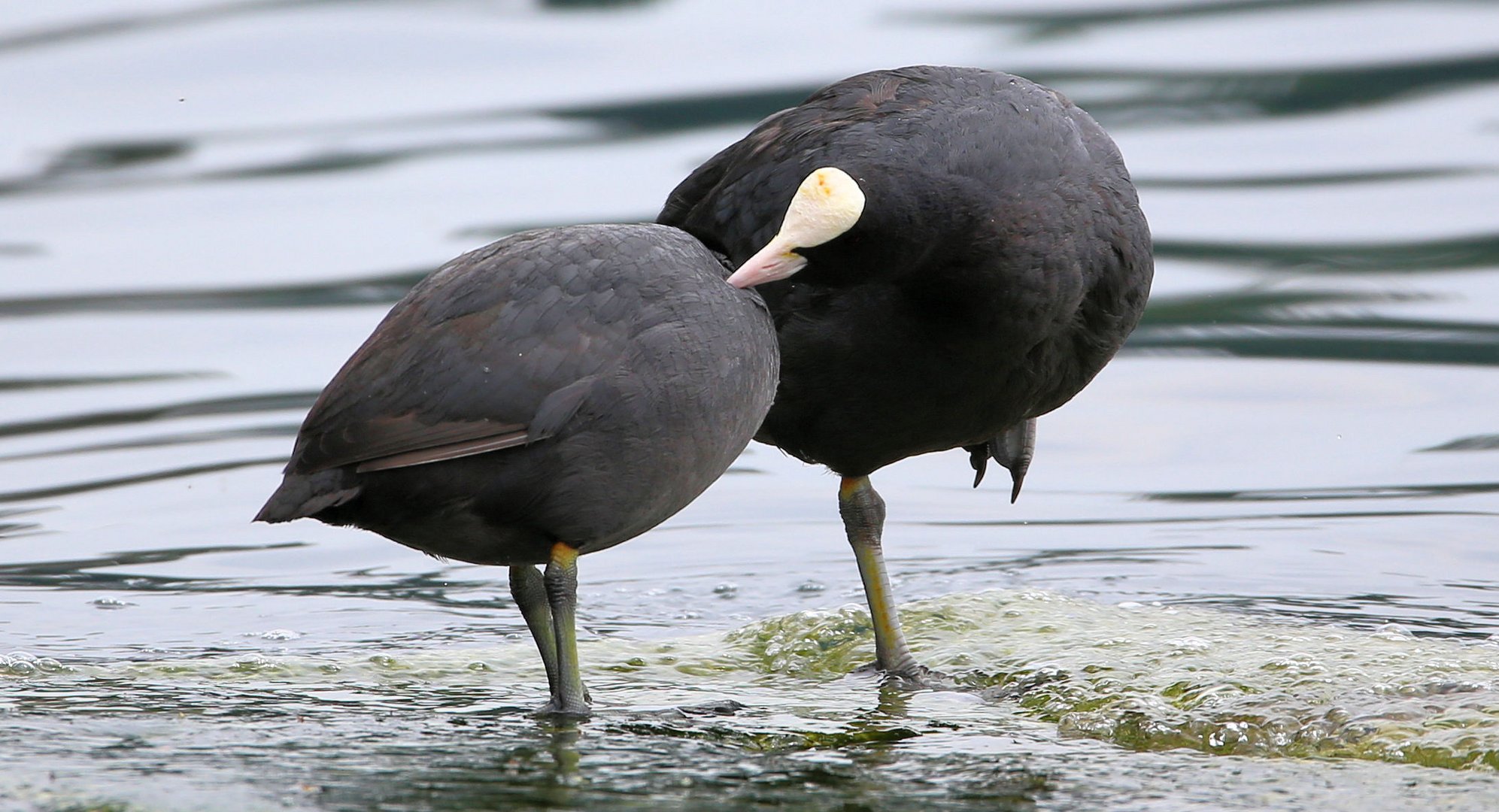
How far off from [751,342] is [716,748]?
0.88m

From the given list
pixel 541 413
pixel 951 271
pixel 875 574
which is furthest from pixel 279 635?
pixel 951 271

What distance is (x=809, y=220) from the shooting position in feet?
15.2

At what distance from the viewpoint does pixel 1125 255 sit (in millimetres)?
5148

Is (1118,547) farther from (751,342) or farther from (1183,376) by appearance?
(1183,376)

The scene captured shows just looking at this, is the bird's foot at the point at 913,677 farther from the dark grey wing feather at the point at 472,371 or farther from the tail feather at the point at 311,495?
the tail feather at the point at 311,495

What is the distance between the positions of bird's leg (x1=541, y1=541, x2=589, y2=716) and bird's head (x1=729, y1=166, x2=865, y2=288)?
2.52ft

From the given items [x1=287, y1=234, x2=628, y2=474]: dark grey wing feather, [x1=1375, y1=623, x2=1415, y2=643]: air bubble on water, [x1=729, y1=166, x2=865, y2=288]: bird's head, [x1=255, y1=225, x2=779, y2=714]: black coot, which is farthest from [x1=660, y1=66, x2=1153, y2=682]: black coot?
[x1=1375, y1=623, x2=1415, y2=643]: air bubble on water

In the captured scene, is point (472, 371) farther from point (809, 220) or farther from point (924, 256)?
point (924, 256)

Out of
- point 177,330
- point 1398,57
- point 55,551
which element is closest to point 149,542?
point 55,551

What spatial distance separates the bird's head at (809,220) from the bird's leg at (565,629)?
2.52 ft

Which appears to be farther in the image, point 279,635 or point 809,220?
point 279,635

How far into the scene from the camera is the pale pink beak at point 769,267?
458 centimetres

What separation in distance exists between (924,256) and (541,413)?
123cm

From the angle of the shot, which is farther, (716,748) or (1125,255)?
(1125,255)
